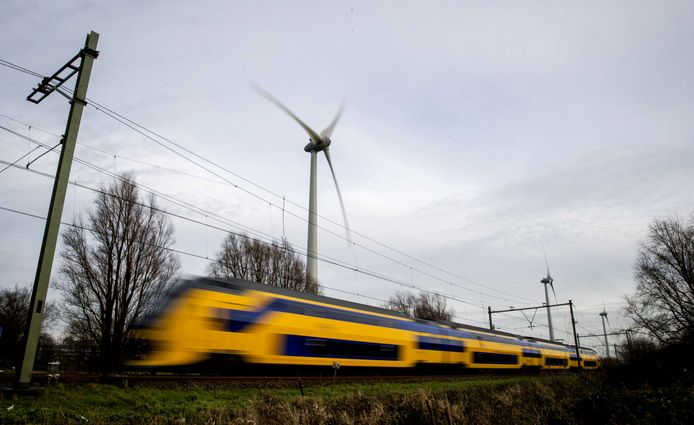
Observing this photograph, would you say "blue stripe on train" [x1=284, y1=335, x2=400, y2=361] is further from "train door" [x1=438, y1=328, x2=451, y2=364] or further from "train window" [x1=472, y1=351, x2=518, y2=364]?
"train window" [x1=472, y1=351, x2=518, y2=364]

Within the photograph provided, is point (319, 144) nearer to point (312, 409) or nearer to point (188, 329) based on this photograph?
point (188, 329)

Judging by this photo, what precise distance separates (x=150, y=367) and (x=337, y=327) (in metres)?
8.14

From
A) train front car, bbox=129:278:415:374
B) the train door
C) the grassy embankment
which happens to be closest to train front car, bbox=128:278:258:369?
train front car, bbox=129:278:415:374

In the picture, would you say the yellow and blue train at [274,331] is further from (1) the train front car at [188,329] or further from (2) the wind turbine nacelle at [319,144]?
(2) the wind turbine nacelle at [319,144]

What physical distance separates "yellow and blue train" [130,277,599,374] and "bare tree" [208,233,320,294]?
58.6 feet

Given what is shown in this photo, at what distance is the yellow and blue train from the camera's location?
1426 centimetres

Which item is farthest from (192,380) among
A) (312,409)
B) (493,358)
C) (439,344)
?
(493,358)

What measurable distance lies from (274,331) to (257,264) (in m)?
24.9

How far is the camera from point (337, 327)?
19.4 metres

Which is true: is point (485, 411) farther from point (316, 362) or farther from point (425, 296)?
point (425, 296)

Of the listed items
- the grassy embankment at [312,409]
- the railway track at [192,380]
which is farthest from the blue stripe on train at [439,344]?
the grassy embankment at [312,409]

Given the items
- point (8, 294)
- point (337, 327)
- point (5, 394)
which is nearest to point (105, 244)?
point (337, 327)

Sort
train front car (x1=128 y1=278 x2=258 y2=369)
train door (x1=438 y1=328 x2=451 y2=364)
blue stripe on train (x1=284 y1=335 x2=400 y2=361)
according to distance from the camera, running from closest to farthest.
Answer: train front car (x1=128 y1=278 x2=258 y2=369) → blue stripe on train (x1=284 y1=335 x2=400 y2=361) → train door (x1=438 y1=328 x2=451 y2=364)

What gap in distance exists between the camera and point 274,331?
16500 millimetres
